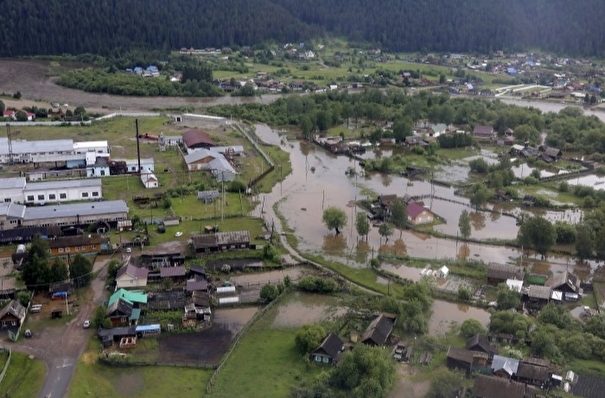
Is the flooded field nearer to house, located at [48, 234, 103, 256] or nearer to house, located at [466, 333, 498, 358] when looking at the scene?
house, located at [466, 333, 498, 358]

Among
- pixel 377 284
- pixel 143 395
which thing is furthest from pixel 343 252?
pixel 143 395

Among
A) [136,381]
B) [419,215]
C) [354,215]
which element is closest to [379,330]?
[136,381]

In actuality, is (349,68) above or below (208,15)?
below

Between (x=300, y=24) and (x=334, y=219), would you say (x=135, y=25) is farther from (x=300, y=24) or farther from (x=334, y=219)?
(x=334, y=219)

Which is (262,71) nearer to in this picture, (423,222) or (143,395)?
(423,222)

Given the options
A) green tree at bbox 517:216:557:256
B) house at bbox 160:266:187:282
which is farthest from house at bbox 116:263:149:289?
green tree at bbox 517:216:557:256

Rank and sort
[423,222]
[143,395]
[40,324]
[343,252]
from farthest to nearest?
[423,222], [343,252], [40,324], [143,395]

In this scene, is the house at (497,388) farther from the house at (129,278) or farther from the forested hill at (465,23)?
the forested hill at (465,23)

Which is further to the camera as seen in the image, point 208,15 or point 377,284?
point 208,15
